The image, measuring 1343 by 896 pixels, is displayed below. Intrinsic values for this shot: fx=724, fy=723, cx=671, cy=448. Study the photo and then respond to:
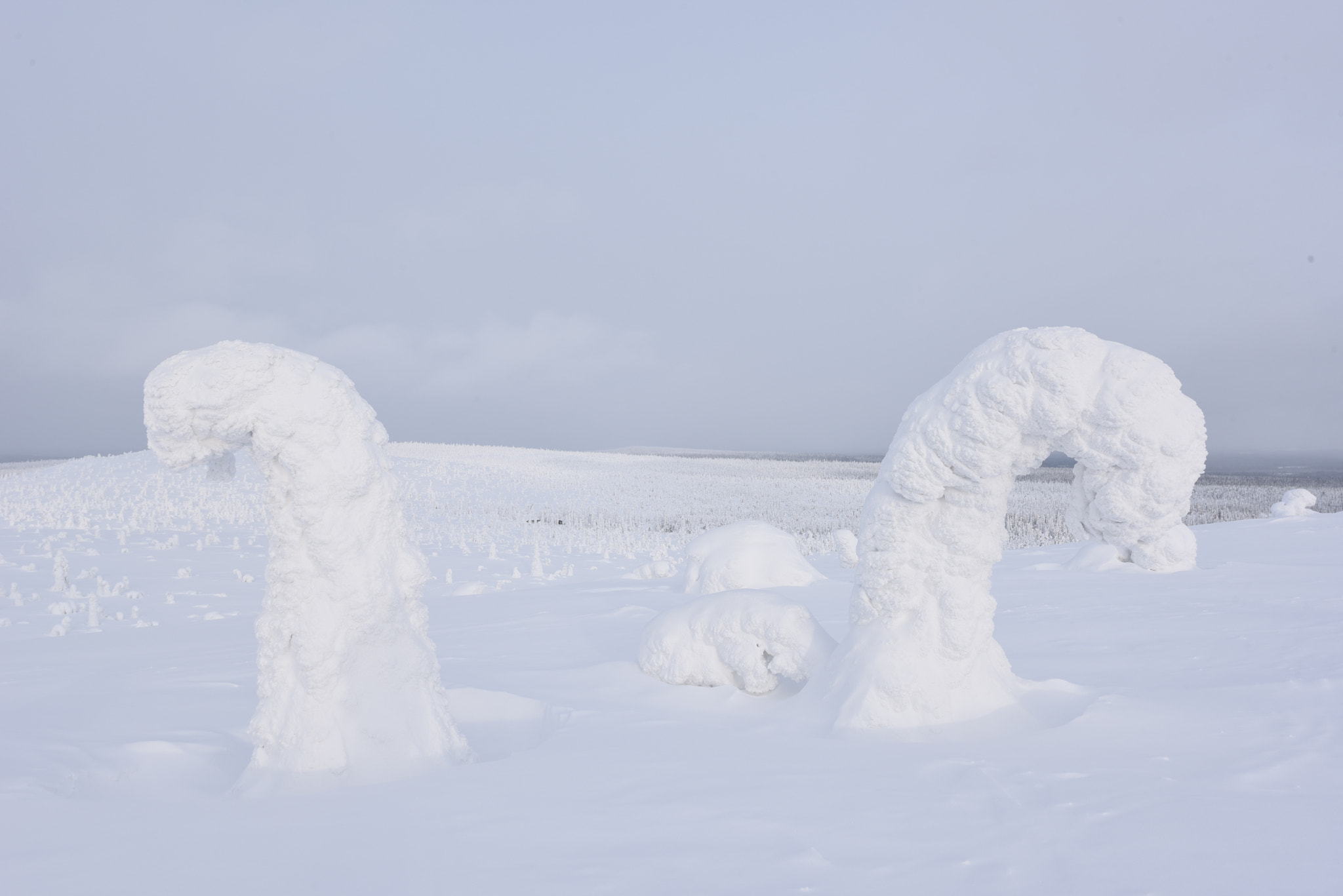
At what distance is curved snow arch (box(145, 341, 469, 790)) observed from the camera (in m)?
3.95

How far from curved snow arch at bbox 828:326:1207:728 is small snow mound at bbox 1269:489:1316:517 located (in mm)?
16904

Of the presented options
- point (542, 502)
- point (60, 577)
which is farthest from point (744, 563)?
point (542, 502)

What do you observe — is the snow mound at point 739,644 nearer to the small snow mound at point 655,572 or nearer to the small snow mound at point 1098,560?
the small snow mound at point 655,572

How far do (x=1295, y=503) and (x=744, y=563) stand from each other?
1559 centimetres

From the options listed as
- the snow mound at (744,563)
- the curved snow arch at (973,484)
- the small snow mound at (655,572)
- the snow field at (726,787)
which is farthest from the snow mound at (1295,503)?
the curved snow arch at (973,484)

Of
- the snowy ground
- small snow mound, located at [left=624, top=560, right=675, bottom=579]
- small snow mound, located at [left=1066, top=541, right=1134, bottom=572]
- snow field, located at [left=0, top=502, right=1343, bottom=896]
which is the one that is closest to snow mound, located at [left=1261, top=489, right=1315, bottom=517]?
small snow mound, located at [left=1066, top=541, right=1134, bottom=572]

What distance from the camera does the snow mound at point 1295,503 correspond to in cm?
1767

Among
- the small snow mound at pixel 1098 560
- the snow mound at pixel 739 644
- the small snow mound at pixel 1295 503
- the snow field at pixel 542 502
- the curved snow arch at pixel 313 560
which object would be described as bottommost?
the snow field at pixel 542 502

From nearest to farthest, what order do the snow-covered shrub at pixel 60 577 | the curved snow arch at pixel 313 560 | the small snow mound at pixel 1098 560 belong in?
the curved snow arch at pixel 313 560 < the small snow mound at pixel 1098 560 < the snow-covered shrub at pixel 60 577

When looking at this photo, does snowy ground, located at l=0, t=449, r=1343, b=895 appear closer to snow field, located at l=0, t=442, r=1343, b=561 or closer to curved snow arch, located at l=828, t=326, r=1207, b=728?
curved snow arch, located at l=828, t=326, r=1207, b=728

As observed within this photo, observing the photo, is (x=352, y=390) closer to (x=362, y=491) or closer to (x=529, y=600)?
(x=362, y=491)

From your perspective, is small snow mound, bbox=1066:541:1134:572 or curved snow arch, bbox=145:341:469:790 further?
small snow mound, bbox=1066:541:1134:572

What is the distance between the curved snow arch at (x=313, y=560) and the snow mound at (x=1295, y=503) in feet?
68.3

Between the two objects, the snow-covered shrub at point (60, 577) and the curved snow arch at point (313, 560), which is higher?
the curved snow arch at point (313, 560)
